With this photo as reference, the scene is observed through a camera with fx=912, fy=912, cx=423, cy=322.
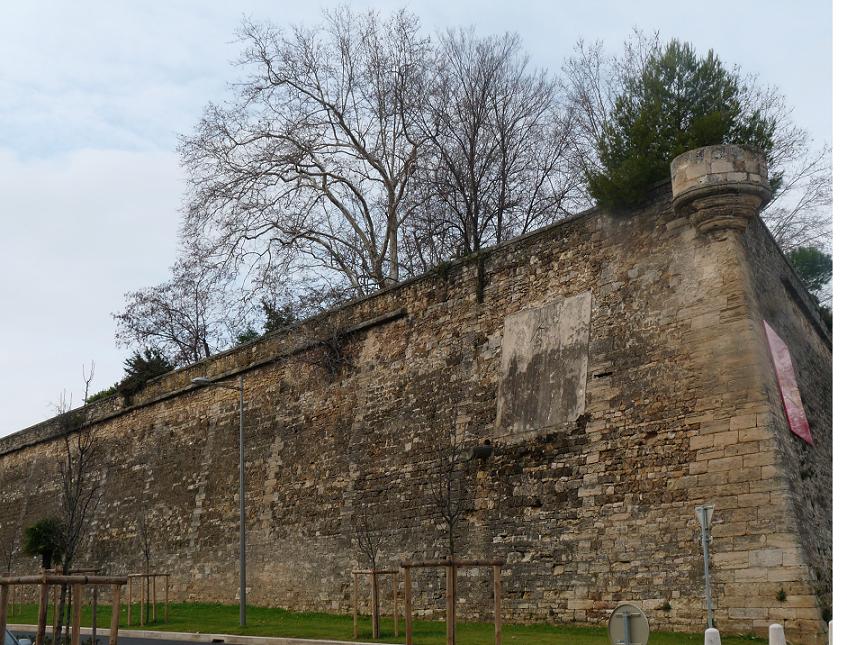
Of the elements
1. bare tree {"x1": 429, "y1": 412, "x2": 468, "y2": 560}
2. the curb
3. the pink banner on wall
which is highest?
the pink banner on wall

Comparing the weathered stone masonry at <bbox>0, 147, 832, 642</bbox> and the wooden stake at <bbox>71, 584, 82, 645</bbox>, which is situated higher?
Answer: the weathered stone masonry at <bbox>0, 147, 832, 642</bbox>

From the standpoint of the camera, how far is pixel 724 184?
1311cm

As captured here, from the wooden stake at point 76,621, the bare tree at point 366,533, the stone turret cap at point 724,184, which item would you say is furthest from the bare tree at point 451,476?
the wooden stake at point 76,621

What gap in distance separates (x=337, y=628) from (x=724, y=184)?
959 cm

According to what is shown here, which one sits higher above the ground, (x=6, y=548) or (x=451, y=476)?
(x=451, y=476)

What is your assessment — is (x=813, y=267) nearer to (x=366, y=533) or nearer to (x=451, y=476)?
(x=451, y=476)

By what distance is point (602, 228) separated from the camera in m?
15.1

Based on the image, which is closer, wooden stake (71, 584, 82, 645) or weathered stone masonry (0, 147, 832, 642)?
wooden stake (71, 584, 82, 645)

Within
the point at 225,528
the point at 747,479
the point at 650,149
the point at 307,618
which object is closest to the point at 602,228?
the point at 650,149

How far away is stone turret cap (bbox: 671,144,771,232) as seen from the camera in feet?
43.2

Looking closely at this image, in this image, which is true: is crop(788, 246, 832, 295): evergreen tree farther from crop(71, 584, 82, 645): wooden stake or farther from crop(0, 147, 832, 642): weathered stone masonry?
crop(71, 584, 82, 645): wooden stake

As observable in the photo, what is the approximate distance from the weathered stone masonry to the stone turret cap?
61 millimetres

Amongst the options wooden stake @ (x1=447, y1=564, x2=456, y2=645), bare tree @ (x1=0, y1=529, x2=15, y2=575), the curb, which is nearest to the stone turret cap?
wooden stake @ (x1=447, y1=564, x2=456, y2=645)

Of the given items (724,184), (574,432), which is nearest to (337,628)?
(574,432)
